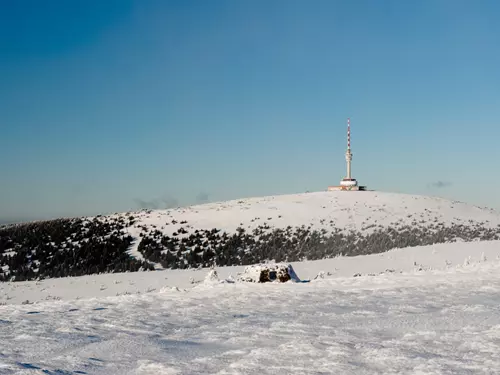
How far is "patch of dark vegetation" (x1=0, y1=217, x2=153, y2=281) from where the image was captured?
20984mm

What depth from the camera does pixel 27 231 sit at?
31391mm

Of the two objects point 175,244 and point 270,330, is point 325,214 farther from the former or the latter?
point 270,330

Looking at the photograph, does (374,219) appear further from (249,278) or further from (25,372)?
(25,372)

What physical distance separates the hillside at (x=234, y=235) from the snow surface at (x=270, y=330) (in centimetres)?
1253

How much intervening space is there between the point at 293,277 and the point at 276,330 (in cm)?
636

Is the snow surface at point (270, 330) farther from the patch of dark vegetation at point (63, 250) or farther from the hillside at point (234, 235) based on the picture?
the hillside at point (234, 235)

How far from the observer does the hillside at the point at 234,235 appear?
23.5 m

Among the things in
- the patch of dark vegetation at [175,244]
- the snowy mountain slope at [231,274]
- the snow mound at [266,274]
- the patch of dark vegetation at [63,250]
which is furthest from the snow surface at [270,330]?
the patch of dark vegetation at [175,244]

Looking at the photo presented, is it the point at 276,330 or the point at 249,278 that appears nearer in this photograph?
the point at 276,330

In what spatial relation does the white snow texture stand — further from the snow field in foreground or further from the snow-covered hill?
the snow-covered hill

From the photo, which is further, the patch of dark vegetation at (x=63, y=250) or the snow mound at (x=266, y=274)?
the patch of dark vegetation at (x=63, y=250)

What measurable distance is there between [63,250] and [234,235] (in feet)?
33.4

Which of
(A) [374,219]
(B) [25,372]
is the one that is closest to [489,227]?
(A) [374,219]

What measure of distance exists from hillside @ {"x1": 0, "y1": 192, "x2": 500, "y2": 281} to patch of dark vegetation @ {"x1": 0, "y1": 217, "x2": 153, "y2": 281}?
0.05 meters
